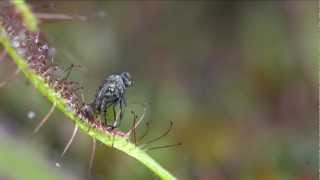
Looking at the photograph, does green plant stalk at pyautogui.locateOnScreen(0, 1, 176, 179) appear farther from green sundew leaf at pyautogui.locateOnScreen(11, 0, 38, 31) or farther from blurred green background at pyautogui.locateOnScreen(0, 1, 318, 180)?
blurred green background at pyautogui.locateOnScreen(0, 1, 318, 180)

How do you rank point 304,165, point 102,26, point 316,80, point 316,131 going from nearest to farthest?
point 304,165 < point 316,131 < point 316,80 < point 102,26

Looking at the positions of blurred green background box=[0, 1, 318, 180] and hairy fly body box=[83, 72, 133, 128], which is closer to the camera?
hairy fly body box=[83, 72, 133, 128]

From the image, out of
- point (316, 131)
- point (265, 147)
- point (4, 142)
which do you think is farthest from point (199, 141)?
point (4, 142)

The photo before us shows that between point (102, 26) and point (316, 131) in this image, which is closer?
point (316, 131)

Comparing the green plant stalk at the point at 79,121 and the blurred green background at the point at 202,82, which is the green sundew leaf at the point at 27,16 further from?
the blurred green background at the point at 202,82

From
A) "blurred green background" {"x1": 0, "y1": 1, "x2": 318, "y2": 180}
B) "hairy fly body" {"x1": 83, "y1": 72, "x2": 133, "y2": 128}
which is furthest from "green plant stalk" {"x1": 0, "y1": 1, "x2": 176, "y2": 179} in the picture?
"blurred green background" {"x1": 0, "y1": 1, "x2": 318, "y2": 180}

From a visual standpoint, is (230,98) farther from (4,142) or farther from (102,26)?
(4,142)

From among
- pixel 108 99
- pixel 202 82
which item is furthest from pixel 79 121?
pixel 202 82
